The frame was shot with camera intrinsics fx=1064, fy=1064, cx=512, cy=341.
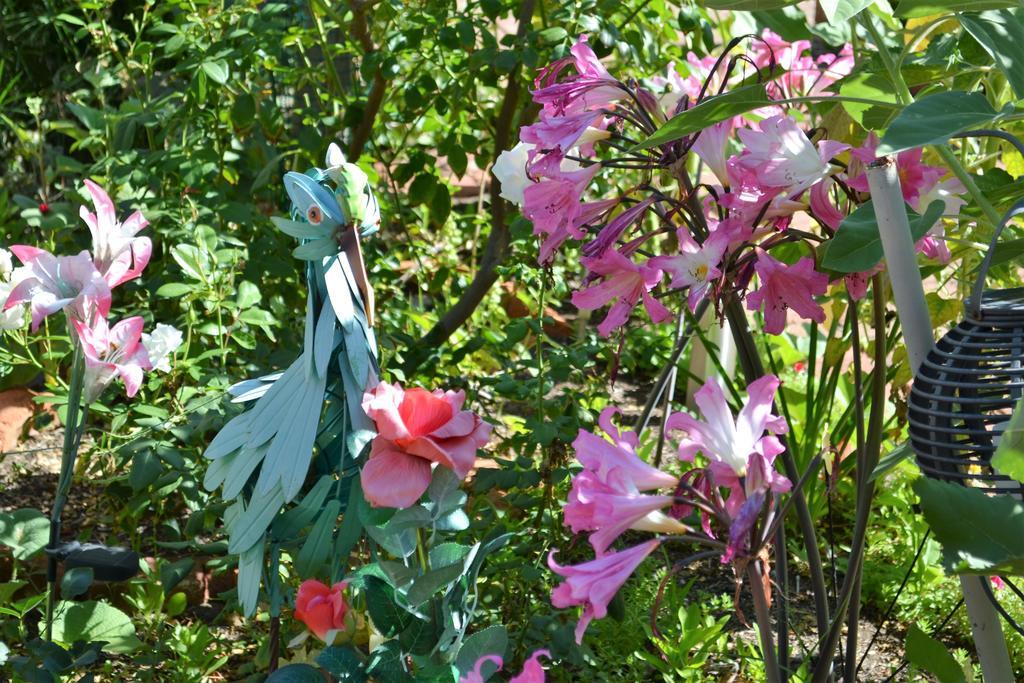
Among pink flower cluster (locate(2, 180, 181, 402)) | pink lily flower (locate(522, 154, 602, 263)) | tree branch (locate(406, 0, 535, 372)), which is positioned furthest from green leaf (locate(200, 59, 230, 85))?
pink lily flower (locate(522, 154, 602, 263))

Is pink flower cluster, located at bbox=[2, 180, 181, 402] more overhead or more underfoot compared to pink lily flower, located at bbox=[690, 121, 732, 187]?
more underfoot

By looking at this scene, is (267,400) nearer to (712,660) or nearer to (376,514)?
(376,514)

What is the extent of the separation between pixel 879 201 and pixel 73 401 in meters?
1.01

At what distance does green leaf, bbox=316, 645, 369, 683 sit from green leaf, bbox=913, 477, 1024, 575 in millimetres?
699

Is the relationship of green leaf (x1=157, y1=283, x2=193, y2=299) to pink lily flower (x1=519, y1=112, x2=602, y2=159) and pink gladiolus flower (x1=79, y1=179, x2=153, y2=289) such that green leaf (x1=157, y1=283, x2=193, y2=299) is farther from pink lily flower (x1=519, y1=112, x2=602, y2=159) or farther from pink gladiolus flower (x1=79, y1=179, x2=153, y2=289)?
pink lily flower (x1=519, y1=112, x2=602, y2=159)

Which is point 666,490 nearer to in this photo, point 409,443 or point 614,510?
point 614,510

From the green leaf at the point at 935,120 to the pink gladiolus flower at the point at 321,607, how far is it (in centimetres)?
79

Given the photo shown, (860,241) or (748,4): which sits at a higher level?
(748,4)

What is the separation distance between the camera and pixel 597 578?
74 cm

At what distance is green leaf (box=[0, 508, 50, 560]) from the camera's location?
147cm

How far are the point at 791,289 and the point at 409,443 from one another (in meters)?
0.44

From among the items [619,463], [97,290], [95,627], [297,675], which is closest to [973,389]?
[619,463]

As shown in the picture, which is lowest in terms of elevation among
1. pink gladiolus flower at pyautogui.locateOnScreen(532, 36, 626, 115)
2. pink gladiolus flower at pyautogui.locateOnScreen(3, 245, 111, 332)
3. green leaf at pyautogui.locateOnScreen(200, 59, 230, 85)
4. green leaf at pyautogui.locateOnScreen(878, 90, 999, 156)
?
pink gladiolus flower at pyautogui.locateOnScreen(3, 245, 111, 332)

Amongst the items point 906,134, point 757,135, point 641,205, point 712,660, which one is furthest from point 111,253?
point 712,660
